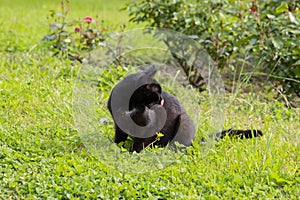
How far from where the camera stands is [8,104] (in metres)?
4.72

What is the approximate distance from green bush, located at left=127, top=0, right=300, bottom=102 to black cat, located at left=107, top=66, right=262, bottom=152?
52.1 inches

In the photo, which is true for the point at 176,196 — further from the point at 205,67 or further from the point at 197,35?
the point at 197,35

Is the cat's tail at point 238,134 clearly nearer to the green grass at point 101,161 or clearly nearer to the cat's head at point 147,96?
the green grass at point 101,161

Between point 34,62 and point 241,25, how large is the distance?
7.24 ft

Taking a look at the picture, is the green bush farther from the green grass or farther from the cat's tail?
the cat's tail

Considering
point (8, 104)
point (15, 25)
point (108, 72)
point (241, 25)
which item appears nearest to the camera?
point (8, 104)

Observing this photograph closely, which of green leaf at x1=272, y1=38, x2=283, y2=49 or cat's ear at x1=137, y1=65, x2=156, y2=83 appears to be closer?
cat's ear at x1=137, y1=65, x2=156, y2=83

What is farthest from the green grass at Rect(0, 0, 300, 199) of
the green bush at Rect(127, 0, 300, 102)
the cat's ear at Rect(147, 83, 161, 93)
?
the cat's ear at Rect(147, 83, 161, 93)

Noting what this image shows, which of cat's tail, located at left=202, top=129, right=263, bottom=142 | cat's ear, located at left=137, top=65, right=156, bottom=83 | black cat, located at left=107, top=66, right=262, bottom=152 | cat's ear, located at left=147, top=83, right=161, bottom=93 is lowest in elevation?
cat's tail, located at left=202, top=129, right=263, bottom=142

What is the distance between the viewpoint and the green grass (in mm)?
3377

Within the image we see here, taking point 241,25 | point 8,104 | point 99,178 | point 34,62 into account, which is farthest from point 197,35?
point 99,178

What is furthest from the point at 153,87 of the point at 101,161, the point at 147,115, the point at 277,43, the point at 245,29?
the point at 245,29

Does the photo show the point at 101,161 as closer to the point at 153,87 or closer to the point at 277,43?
the point at 153,87

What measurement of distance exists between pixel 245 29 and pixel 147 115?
2.31 meters
